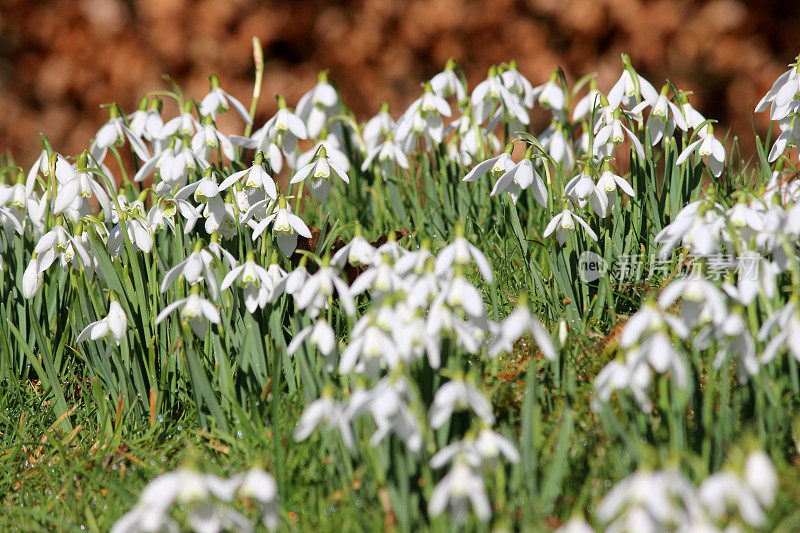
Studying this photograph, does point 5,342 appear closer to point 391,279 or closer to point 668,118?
point 391,279

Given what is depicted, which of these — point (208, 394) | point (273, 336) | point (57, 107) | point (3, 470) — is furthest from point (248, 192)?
point (57, 107)

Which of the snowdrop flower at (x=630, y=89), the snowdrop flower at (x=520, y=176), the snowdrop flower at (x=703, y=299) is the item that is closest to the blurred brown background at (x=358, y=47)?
the snowdrop flower at (x=630, y=89)

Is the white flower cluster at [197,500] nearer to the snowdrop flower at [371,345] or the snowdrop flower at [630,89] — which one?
the snowdrop flower at [371,345]

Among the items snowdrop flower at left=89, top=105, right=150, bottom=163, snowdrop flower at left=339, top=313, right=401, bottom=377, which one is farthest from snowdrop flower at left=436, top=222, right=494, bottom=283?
snowdrop flower at left=89, top=105, right=150, bottom=163

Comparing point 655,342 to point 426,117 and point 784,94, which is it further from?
point 426,117

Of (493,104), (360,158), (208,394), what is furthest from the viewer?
(360,158)

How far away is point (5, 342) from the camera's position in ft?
7.88

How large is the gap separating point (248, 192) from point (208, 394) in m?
0.67

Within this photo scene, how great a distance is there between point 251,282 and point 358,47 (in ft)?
12.0

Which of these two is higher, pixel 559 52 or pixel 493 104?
pixel 559 52

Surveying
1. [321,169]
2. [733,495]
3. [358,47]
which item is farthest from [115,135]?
[358,47]

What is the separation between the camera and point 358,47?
17.7ft

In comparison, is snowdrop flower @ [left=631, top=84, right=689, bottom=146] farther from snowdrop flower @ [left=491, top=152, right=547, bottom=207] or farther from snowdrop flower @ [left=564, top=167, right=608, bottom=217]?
snowdrop flower @ [left=491, top=152, right=547, bottom=207]

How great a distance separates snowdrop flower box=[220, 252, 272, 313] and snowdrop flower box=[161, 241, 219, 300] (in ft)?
0.20
